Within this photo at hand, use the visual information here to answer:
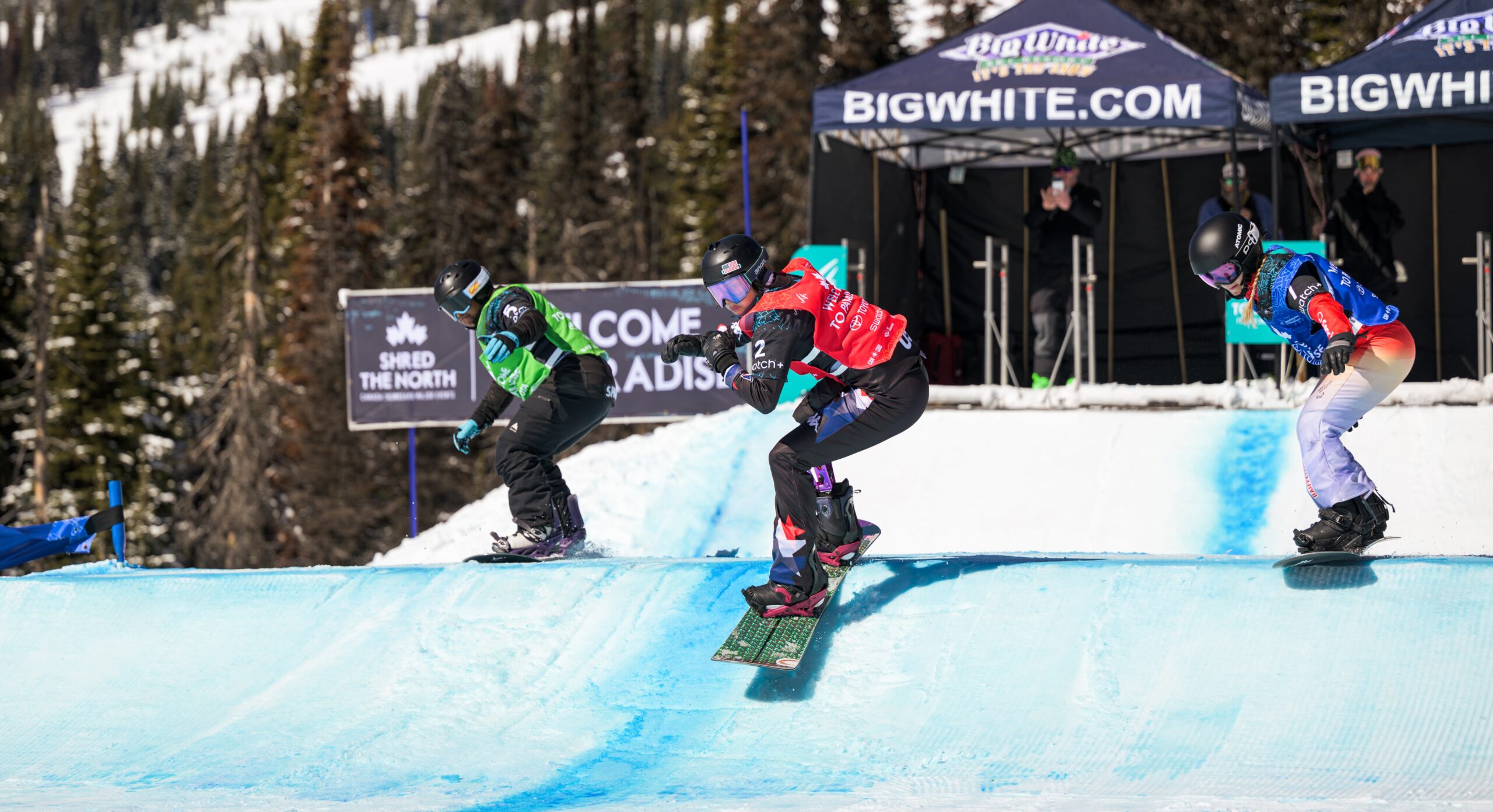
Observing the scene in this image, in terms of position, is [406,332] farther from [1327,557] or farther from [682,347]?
[1327,557]

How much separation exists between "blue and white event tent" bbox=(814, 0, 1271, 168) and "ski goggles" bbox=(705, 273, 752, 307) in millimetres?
6911

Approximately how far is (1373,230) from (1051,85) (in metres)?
3.43

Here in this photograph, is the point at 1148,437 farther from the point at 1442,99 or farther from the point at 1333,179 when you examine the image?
the point at 1333,179

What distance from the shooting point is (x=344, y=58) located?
49.5 m

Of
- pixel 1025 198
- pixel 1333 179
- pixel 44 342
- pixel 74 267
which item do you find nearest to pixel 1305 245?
pixel 1333 179

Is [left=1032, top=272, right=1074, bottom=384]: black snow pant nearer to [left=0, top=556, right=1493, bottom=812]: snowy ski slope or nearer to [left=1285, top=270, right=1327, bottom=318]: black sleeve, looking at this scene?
[left=0, top=556, right=1493, bottom=812]: snowy ski slope

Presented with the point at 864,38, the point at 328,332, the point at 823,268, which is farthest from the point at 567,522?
the point at 328,332

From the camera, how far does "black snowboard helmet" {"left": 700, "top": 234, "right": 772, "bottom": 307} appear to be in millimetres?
5895

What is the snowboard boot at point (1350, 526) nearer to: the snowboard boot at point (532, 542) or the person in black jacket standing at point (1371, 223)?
the snowboard boot at point (532, 542)

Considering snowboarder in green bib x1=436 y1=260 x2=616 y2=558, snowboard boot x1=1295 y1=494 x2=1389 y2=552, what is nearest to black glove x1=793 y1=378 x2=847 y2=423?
snowboarder in green bib x1=436 y1=260 x2=616 y2=558

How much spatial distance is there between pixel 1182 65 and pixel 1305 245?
2198 mm

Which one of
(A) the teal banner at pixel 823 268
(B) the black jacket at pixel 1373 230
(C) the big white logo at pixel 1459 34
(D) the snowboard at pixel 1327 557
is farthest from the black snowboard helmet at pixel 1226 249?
(B) the black jacket at pixel 1373 230

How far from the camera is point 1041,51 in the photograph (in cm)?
1248

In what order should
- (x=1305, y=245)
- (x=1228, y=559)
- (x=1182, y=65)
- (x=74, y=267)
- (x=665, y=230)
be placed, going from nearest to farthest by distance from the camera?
(x=1228, y=559) < (x=1305, y=245) < (x=1182, y=65) < (x=74, y=267) < (x=665, y=230)
